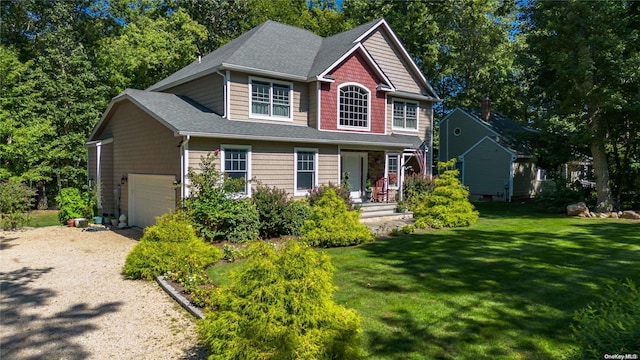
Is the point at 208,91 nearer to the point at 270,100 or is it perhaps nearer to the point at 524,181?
the point at 270,100

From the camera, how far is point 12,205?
15164mm

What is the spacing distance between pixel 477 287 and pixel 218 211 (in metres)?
7.42

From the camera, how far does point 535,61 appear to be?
17.5 m

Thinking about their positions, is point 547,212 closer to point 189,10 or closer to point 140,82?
point 140,82

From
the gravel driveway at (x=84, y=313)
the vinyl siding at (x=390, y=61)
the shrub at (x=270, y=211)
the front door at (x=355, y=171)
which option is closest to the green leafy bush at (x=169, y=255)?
the gravel driveway at (x=84, y=313)

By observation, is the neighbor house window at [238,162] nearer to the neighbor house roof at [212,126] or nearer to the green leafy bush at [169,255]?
the neighbor house roof at [212,126]

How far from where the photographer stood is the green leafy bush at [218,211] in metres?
11.1

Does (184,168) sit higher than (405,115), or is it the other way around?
(405,115)

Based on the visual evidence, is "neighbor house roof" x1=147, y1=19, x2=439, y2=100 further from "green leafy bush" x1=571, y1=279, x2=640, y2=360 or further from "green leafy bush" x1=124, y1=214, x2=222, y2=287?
"green leafy bush" x1=571, y1=279, x2=640, y2=360

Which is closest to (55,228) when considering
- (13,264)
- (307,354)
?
(13,264)

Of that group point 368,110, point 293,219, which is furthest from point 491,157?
point 293,219

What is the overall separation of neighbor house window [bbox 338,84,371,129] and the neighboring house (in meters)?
0.05

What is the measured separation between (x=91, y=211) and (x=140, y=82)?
11906 millimetres

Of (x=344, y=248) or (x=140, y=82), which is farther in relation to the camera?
(x=140, y=82)
